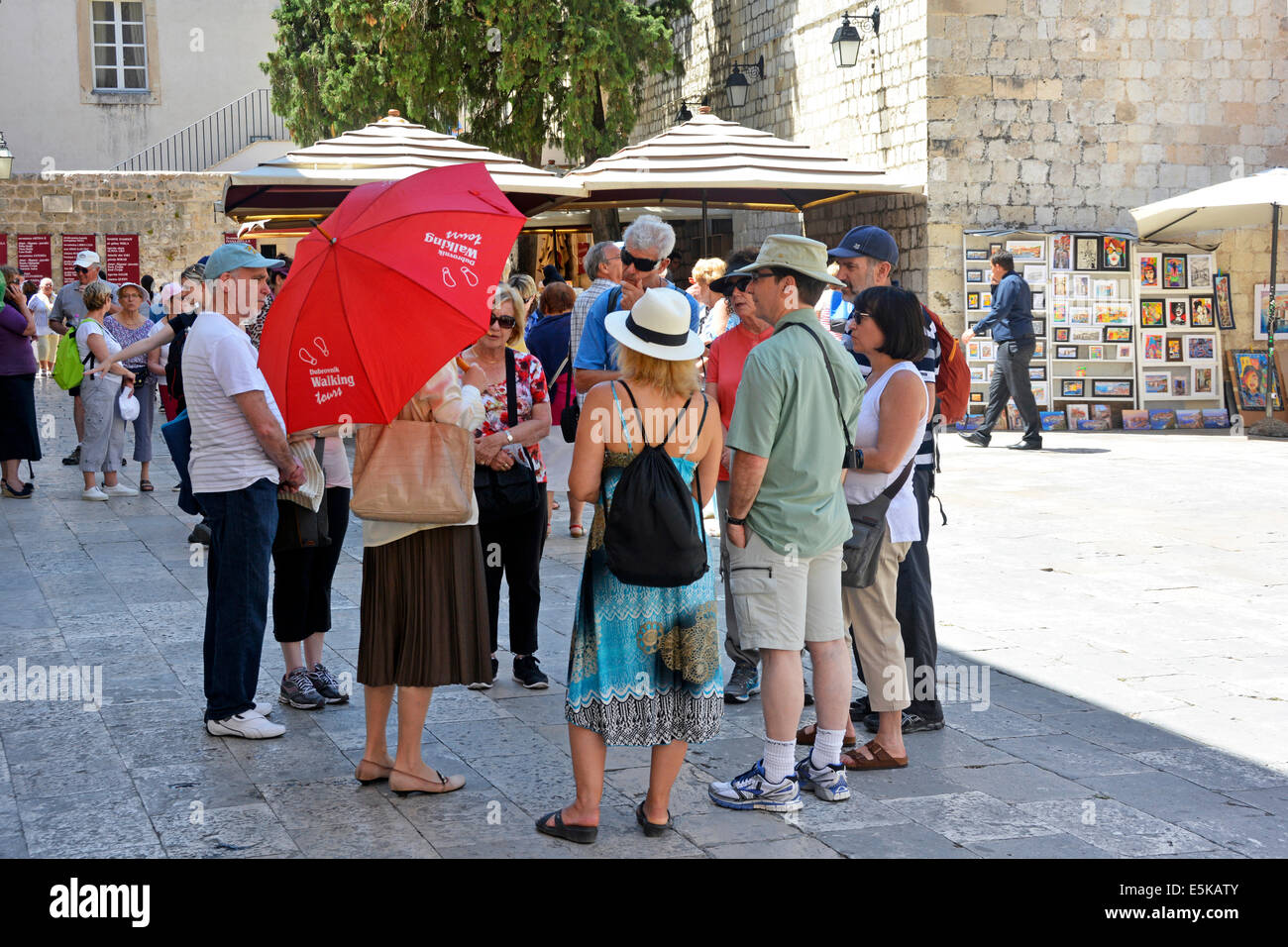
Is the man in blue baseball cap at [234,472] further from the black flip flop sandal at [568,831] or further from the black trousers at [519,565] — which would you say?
the black flip flop sandal at [568,831]

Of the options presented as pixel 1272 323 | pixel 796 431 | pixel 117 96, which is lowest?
pixel 796 431

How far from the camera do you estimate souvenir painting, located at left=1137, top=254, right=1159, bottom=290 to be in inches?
631

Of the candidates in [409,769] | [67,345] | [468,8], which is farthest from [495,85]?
[409,769]

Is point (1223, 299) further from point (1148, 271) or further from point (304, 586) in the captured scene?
point (304, 586)

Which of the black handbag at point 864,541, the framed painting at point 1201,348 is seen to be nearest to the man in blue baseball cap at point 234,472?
the black handbag at point 864,541

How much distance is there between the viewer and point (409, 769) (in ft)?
14.5

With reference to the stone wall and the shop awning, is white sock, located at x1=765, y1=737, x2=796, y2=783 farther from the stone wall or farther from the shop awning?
the stone wall

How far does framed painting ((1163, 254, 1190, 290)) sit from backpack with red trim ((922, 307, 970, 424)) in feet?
39.3

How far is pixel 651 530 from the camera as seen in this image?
3848mm

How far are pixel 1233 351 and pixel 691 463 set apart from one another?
1406 centimetres

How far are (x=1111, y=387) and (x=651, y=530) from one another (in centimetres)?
1338

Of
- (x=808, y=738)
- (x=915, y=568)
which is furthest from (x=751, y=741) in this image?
(x=915, y=568)
